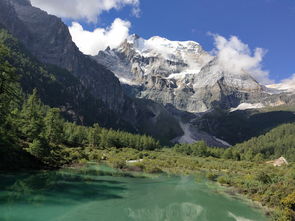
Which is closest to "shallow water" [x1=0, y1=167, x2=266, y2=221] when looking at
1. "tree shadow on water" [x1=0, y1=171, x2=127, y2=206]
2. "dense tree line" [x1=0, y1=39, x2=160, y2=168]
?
"tree shadow on water" [x1=0, y1=171, x2=127, y2=206]

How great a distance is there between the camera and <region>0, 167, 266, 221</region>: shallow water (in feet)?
103

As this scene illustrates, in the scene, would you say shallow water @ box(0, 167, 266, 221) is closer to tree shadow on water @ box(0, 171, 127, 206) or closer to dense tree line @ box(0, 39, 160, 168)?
tree shadow on water @ box(0, 171, 127, 206)

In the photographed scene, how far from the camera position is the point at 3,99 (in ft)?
143

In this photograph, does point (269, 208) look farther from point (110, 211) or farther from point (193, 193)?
point (110, 211)

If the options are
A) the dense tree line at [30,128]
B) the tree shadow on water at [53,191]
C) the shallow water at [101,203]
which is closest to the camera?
the shallow water at [101,203]

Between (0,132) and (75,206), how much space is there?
2637 cm

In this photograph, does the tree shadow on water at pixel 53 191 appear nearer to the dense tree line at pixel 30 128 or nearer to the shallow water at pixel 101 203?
the shallow water at pixel 101 203

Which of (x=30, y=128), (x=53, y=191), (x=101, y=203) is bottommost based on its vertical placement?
(x=101, y=203)

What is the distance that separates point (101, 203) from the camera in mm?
37906

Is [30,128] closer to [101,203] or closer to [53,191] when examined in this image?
[53,191]

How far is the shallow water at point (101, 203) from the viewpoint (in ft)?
103

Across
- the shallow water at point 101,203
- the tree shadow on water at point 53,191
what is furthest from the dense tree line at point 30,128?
the tree shadow on water at point 53,191

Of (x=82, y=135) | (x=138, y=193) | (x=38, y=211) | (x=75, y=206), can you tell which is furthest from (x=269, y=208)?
(x=82, y=135)

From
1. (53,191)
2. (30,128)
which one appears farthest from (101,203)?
(30,128)
